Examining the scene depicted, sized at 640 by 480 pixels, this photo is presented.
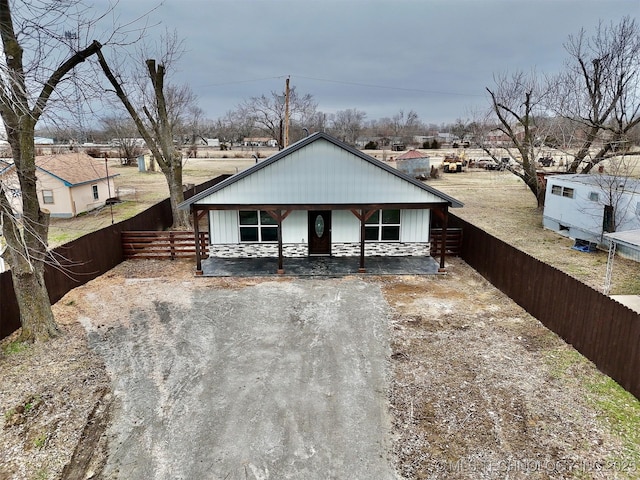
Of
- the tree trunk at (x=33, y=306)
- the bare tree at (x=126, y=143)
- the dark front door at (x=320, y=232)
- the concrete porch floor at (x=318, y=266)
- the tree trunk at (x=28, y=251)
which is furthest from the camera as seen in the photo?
the bare tree at (x=126, y=143)

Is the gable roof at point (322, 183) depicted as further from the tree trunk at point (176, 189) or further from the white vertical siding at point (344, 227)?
the tree trunk at point (176, 189)

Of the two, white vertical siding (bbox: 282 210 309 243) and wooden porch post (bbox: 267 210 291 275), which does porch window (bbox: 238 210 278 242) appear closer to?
white vertical siding (bbox: 282 210 309 243)

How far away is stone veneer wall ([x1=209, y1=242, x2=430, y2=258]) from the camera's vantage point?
1560cm

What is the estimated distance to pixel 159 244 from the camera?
15789 millimetres

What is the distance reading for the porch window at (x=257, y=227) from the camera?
50.1 ft

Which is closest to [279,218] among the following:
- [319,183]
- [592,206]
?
[319,183]

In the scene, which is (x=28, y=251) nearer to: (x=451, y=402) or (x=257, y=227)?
(x=257, y=227)

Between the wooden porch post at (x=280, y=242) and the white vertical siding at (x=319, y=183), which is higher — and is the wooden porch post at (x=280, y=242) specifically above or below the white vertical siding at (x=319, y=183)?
below

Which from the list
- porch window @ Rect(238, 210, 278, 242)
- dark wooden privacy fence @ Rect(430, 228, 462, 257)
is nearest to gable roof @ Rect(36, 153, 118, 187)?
porch window @ Rect(238, 210, 278, 242)

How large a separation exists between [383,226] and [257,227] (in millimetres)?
4800

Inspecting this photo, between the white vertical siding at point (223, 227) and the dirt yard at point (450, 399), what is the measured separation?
12.3ft

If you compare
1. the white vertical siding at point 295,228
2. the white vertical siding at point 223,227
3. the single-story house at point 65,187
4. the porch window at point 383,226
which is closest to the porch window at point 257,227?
the white vertical siding at point 223,227

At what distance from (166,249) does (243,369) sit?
9.42 metres

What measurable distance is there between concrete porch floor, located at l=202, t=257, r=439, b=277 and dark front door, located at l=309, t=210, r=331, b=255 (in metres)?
0.43
